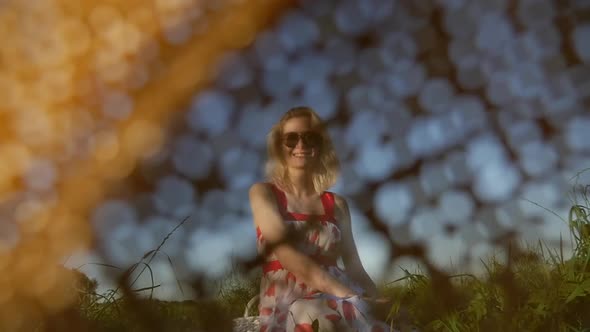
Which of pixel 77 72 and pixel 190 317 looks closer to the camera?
pixel 77 72

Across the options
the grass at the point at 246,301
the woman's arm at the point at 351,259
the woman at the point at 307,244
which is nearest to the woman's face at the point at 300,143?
the woman at the point at 307,244

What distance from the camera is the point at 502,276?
0.37 metres

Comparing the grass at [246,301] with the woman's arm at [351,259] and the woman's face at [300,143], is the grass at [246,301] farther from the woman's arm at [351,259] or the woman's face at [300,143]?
the woman's arm at [351,259]

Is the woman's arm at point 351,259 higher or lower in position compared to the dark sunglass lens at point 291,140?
lower

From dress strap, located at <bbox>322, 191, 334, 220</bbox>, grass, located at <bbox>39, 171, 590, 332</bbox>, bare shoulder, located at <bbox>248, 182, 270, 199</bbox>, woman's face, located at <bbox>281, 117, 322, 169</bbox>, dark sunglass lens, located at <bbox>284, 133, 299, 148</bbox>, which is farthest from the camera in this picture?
dress strap, located at <bbox>322, 191, 334, 220</bbox>

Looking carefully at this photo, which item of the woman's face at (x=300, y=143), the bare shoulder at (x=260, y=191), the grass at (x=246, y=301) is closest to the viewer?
the grass at (x=246, y=301)

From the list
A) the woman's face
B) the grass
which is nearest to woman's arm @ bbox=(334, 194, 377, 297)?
the woman's face

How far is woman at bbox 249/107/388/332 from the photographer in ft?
2.84

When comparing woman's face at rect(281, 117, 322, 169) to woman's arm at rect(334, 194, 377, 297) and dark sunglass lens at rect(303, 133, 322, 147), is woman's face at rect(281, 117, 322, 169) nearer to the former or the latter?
dark sunglass lens at rect(303, 133, 322, 147)

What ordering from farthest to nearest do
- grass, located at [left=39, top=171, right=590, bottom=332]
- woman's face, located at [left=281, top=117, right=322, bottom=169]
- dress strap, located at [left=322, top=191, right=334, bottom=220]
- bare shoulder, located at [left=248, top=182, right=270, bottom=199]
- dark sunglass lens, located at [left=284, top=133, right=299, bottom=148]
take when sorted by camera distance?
dress strap, located at [left=322, top=191, right=334, bottom=220], bare shoulder, located at [left=248, top=182, right=270, bottom=199], dark sunglass lens, located at [left=284, top=133, right=299, bottom=148], woman's face, located at [left=281, top=117, right=322, bottom=169], grass, located at [left=39, top=171, right=590, bottom=332]

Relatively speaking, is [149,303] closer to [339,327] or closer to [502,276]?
[502,276]

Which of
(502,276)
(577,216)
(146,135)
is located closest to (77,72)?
(146,135)

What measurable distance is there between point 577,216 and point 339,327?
19.1 inches

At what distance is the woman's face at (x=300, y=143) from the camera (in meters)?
0.86
